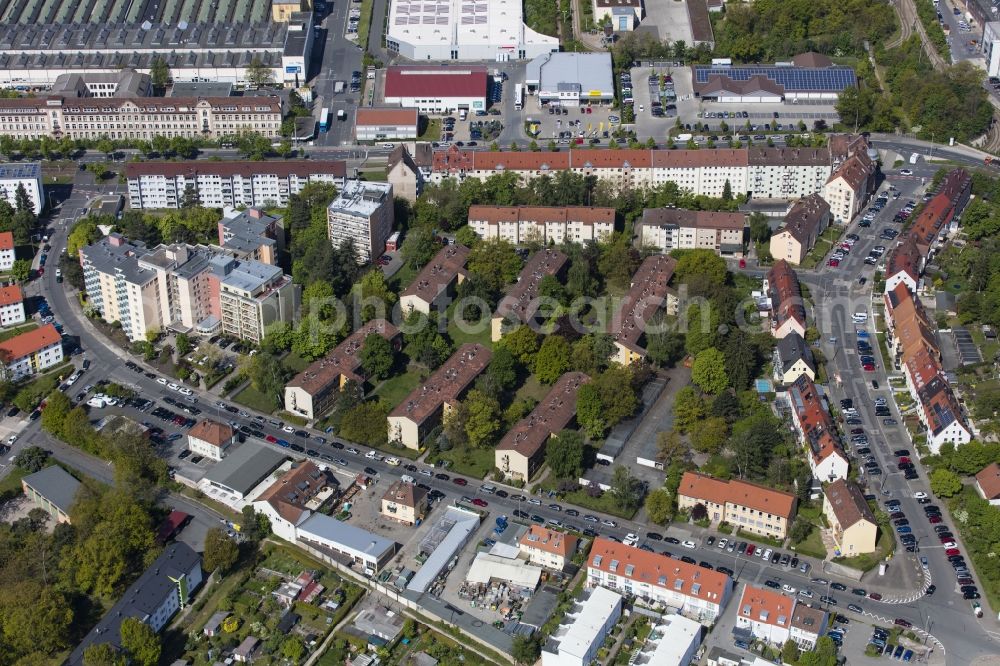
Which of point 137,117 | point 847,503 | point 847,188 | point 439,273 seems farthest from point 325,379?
point 847,188

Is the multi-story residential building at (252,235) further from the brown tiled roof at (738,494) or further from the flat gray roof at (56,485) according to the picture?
the brown tiled roof at (738,494)

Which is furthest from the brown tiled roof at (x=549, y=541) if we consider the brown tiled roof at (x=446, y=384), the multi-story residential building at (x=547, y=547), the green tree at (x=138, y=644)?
the green tree at (x=138, y=644)

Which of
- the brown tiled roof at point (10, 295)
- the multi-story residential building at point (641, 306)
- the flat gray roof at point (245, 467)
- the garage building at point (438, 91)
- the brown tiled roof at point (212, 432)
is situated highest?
the garage building at point (438, 91)

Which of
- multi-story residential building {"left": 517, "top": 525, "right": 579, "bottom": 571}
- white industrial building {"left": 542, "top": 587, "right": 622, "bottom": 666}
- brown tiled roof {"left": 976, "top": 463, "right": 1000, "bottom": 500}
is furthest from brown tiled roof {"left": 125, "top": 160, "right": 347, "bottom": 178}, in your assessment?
brown tiled roof {"left": 976, "top": 463, "right": 1000, "bottom": 500}

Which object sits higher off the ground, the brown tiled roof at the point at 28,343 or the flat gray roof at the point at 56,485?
the brown tiled roof at the point at 28,343

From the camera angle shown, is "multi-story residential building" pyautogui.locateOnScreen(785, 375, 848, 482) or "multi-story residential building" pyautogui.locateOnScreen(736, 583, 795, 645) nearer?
"multi-story residential building" pyautogui.locateOnScreen(736, 583, 795, 645)

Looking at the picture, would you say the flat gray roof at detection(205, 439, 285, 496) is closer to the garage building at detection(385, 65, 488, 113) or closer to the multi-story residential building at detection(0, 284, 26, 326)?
the multi-story residential building at detection(0, 284, 26, 326)
